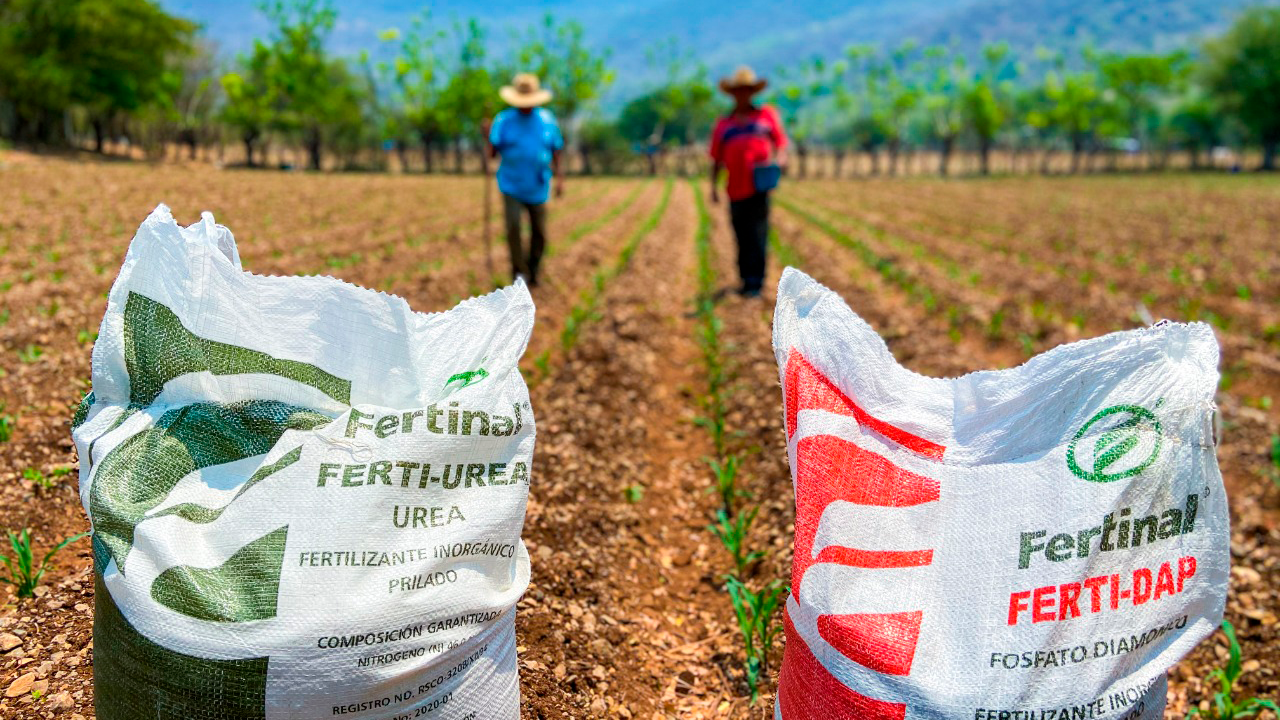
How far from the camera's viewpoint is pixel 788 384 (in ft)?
5.98

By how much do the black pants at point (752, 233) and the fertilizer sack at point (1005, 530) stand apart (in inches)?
241

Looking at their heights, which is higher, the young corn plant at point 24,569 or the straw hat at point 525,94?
the straw hat at point 525,94

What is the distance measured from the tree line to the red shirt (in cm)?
3222

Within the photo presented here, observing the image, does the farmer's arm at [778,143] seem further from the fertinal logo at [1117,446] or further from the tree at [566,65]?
the tree at [566,65]

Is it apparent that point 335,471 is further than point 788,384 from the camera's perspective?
No

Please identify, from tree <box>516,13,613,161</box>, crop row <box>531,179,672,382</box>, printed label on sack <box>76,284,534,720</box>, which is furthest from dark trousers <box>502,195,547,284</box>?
tree <box>516,13,613,161</box>

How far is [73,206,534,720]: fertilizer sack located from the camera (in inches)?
60.9

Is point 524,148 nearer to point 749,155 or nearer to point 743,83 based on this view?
point 749,155

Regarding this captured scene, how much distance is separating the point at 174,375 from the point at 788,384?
132cm

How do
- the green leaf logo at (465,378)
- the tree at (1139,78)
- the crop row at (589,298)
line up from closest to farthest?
1. the green leaf logo at (465,378)
2. the crop row at (589,298)
3. the tree at (1139,78)

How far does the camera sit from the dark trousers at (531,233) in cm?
736

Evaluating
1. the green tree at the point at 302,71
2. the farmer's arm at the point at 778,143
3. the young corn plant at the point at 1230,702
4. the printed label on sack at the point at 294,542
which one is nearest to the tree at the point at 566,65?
the green tree at the point at 302,71

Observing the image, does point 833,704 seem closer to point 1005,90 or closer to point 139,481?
point 139,481

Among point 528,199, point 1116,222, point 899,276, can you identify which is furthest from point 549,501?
point 1116,222
